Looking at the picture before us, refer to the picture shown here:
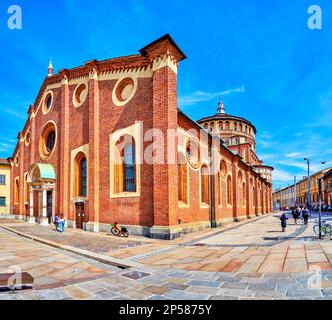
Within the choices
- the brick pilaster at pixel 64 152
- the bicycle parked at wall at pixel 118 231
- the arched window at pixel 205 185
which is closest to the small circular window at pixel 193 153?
the arched window at pixel 205 185

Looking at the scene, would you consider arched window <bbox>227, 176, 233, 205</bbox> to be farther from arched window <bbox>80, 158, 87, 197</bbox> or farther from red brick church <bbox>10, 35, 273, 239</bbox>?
arched window <bbox>80, 158, 87, 197</bbox>

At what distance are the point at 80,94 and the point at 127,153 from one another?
7541mm

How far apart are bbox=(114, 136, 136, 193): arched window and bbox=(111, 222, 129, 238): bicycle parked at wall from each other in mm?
2355

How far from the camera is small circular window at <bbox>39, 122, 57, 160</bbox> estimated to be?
2384 cm

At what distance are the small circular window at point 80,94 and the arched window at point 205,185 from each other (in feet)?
35.3

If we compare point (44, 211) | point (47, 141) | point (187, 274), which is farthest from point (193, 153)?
point (47, 141)

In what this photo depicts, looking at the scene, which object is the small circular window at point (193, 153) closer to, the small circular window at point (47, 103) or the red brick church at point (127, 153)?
the red brick church at point (127, 153)

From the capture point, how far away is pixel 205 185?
20.6 meters

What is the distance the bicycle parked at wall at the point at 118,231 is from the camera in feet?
47.0

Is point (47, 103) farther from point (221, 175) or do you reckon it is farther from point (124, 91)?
point (221, 175)

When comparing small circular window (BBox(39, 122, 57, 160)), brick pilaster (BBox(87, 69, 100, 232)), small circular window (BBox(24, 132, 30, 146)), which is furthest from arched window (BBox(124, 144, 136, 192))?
small circular window (BBox(24, 132, 30, 146))

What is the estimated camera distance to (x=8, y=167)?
40.0 meters
